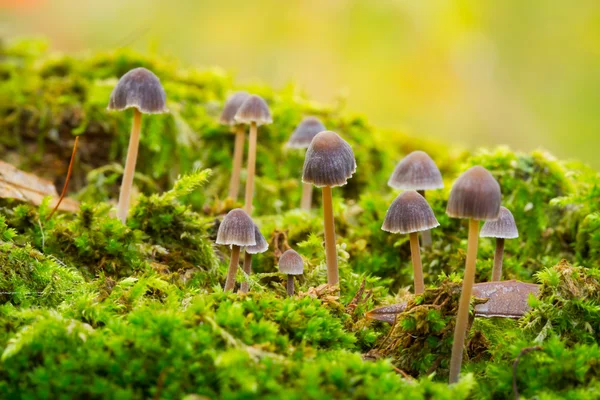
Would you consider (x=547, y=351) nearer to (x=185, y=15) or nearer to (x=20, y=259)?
(x=20, y=259)

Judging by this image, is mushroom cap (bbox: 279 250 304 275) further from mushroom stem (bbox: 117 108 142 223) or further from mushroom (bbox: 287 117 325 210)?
mushroom (bbox: 287 117 325 210)

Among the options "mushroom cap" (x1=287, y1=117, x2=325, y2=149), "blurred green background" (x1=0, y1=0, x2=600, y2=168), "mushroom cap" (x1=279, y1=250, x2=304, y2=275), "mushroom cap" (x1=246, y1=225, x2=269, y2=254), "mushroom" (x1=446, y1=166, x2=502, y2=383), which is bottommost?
"mushroom cap" (x1=279, y1=250, x2=304, y2=275)

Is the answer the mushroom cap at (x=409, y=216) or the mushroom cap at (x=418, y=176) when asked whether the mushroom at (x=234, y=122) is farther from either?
the mushroom cap at (x=409, y=216)

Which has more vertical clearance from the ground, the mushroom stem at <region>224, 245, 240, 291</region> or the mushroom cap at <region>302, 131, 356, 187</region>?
the mushroom cap at <region>302, 131, 356, 187</region>

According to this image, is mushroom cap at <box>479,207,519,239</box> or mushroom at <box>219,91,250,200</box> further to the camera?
mushroom at <box>219,91,250,200</box>

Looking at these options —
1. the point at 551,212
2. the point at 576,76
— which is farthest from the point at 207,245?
the point at 576,76

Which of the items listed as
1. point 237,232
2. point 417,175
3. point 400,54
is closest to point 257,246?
point 237,232

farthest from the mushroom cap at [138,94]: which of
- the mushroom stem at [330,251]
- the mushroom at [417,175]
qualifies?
the mushroom at [417,175]

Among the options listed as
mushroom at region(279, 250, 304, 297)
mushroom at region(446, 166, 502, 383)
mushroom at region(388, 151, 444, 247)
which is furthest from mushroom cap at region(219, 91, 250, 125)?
mushroom at region(446, 166, 502, 383)

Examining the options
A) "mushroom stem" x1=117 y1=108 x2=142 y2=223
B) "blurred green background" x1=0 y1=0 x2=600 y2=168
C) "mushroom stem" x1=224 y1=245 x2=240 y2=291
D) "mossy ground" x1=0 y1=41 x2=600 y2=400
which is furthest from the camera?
"blurred green background" x1=0 y1=0 x2=600 y2=168

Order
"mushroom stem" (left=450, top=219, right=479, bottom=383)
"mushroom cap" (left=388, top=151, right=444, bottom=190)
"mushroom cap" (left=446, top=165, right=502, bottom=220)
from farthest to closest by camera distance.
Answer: "mushroom cap" (left=388, top=151, right=444, bottom=190) < "mushroom stem" (left=450, top=219, right=479, bottom=383) < "mushroom cap" (left=446, top=165, right=502, bottom=220)
